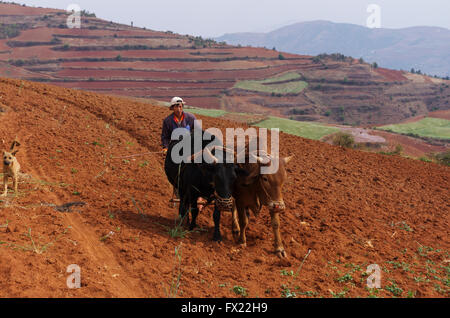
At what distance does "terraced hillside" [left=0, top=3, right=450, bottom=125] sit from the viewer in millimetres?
71625

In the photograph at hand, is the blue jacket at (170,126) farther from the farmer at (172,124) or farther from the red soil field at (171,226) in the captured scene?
the red soil field at (171,226)

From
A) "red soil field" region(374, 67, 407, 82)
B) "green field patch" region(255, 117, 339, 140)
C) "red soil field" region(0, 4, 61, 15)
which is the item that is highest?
"red soil field" region(0, 4, 61, 15)

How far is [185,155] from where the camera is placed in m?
7.45

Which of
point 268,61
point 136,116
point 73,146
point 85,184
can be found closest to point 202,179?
point 85,184

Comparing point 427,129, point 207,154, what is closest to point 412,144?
point 427,129

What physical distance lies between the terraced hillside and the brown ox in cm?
5996

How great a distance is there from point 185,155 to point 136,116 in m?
10.9

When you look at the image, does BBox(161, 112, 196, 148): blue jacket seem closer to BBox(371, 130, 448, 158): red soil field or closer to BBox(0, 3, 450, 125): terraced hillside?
BBox(371, 130, 448, 158): red soil field

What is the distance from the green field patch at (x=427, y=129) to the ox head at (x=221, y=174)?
49.3m

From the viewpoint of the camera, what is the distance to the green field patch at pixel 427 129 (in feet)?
166

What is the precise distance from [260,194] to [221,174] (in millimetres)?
926

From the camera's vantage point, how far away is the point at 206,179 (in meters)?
6.85

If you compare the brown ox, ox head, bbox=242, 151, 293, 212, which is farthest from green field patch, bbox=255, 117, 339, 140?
ox head, bbox=242, 151, 293, 212

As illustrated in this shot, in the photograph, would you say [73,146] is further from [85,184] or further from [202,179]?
[202,179]
